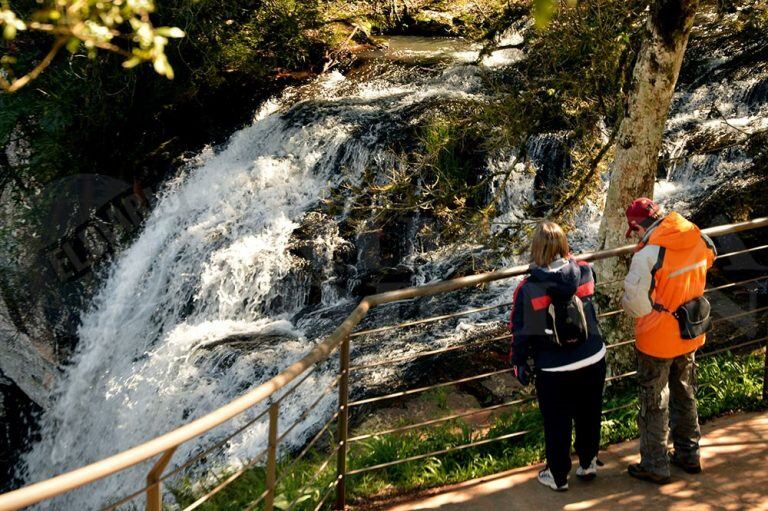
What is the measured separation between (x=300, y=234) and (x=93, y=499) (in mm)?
4359

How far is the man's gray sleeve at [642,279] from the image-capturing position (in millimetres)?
3932

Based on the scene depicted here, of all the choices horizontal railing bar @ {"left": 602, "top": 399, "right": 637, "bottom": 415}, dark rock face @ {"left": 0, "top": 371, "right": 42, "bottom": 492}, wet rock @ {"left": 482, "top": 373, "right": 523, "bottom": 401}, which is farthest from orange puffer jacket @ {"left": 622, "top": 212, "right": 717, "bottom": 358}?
dark rock face @ {"left": 0, "top": 371, "right": 42, "bottom": 492}

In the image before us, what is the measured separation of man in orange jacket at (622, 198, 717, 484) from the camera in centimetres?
394

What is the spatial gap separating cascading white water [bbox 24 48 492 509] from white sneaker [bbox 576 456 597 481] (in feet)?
13.3

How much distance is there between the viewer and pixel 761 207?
29.6 ft

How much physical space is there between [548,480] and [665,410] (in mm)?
737

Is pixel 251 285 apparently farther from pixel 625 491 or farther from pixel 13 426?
→ pixel 625 491

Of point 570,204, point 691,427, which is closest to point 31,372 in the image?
point 570,204

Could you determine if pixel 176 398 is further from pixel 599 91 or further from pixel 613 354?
pixel 599 91

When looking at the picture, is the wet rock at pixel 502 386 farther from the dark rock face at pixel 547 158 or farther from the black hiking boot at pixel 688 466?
the dark rock face at pixel 547 158

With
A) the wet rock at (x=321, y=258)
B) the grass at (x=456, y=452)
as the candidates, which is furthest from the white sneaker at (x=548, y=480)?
the wet rock at (x=321, y=258)

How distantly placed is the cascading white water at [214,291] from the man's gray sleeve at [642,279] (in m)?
4.62

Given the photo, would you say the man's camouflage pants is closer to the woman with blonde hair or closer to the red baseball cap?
the woman with blonde hair

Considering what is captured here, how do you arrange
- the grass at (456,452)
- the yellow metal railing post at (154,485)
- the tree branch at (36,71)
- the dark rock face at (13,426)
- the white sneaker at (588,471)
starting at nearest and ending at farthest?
1. the yellow metal railing post at (154,485)
2. the tree branch at (36,71)
3. the white sneaker at (588,471)
4. the grass at (456,452)
5. the dark rock face at (13,426)
